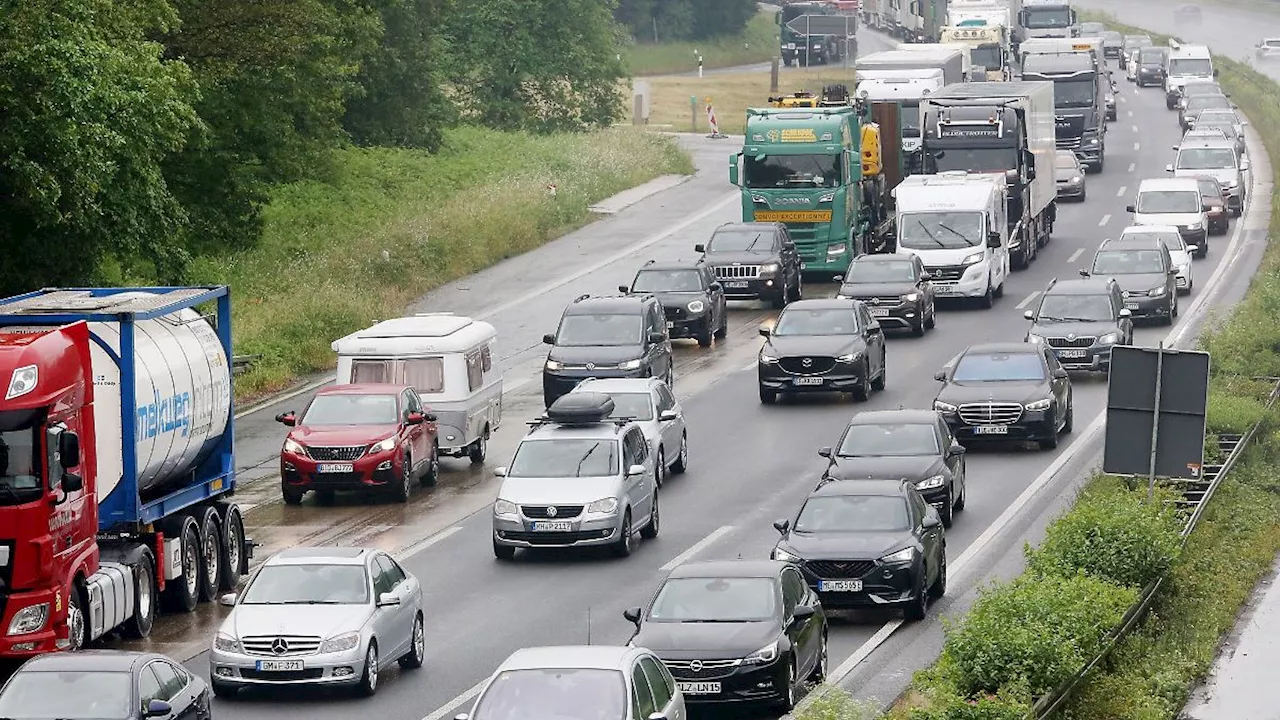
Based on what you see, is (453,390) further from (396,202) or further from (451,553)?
(396,202)

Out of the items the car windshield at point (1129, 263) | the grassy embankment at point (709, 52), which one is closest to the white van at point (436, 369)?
the car windshield at point (1129, 263)

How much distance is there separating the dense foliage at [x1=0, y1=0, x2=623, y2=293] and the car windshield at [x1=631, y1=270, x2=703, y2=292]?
8.37 metres

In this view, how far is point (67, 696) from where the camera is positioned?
17750 millimetres

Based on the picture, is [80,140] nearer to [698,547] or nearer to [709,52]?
[698,547]

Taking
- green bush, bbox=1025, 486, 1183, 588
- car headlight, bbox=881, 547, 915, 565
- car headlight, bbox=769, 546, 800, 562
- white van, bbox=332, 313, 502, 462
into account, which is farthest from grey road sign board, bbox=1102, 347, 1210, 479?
white van, bbox=332, 313, 502, 462

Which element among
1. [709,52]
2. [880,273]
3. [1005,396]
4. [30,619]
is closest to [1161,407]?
[1005,396]

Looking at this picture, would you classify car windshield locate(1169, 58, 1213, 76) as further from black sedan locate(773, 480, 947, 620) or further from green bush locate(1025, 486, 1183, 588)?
black sedan locate(773, 480, 947, 620)

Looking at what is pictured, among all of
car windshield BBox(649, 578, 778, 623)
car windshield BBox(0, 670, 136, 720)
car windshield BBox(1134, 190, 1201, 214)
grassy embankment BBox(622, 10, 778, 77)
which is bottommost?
grassy embankment BBox(622, 10, 778, 77)

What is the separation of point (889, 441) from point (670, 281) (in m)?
16.4

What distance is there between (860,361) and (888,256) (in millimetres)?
8454

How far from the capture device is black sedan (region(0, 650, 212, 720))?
17641mm

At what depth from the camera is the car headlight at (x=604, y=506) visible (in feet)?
93.2

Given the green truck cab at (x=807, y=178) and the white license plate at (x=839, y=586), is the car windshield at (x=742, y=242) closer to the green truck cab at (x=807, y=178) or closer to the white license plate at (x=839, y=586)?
the green truck cab at (x=807, y=178)

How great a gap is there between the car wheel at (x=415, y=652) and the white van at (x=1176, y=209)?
1474 inches
